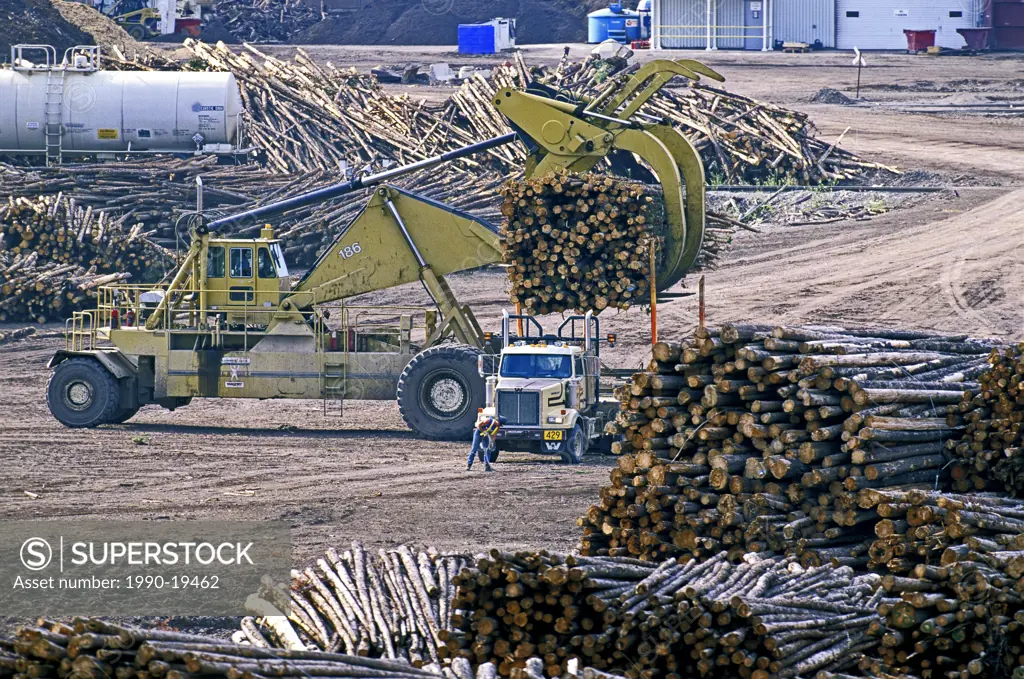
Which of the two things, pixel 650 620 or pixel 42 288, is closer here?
pixel 650 620

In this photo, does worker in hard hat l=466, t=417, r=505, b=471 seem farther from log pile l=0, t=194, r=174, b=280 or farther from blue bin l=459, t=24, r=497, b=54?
blue bin l=459, t=24, r=497, b=54

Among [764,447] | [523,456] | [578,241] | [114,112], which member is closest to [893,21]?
[114,112]

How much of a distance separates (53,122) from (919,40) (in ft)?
105

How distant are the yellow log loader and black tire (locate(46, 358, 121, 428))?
2 centimetres

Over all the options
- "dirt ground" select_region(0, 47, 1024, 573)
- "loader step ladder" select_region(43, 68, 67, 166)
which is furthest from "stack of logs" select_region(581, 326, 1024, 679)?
Result: "loader step ladder" select_region(43, 68, 67, 166)

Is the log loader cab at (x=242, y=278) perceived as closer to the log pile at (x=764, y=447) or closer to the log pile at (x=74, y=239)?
the log pile at (x=74, y=239)

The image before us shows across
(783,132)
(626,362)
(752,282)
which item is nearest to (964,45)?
(783,132)

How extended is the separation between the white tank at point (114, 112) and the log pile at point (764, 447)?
2470cm

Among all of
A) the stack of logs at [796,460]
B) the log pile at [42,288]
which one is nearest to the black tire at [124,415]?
the log pile at [42,288]

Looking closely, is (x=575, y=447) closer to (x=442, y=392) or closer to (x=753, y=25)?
(x=442, y=392)

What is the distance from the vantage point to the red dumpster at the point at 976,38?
5378 cm

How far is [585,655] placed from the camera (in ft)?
33.7

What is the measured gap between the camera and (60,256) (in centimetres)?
3177

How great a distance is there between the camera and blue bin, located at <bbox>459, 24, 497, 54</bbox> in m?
56.1
